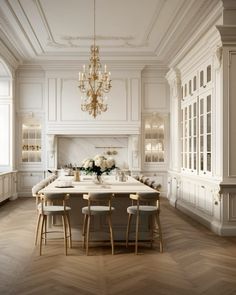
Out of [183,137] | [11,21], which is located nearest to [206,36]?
[183,137]

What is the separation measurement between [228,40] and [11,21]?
4.00 metres

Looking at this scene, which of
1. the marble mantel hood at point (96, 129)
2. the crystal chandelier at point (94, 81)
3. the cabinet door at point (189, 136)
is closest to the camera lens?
the crystal chandelier at point (94, 81)

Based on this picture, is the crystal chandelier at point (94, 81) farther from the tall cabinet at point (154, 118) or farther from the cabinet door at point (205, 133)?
the tall cabinet at point (154, 118)

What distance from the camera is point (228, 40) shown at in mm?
6254

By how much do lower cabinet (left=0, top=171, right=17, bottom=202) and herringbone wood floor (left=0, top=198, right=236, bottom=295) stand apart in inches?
128

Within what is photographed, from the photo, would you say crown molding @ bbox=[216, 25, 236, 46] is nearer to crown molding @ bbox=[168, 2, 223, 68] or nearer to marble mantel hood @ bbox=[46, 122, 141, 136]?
crown molding @ bbox=[168, 2, 223, 68]

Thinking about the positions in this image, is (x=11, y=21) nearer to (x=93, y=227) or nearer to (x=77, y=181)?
(x=77, y=181)

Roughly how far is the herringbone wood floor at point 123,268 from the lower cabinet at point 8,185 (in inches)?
128

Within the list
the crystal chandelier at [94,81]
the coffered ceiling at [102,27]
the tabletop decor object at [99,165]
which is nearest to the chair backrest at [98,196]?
the tabletop decor object at [99,165]

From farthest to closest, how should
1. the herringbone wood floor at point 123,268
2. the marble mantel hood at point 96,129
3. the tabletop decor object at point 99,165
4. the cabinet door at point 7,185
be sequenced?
the marble mantel hood at point 96,129 → the cabinet door at point 7,185 → the tabletop decor object at point 99,165 → the herringbone wood floor at point 123,268

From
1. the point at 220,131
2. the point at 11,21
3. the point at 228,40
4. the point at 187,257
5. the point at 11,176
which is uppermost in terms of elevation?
the point at 11,21

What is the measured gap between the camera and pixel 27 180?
11258mm

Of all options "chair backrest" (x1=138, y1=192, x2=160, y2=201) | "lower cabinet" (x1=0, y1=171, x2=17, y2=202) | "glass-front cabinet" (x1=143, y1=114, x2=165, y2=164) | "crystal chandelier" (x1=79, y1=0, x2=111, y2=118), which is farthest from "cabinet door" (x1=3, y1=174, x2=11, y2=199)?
"chair backrest" (x1=138, y1=192, x2=160, y2=201)

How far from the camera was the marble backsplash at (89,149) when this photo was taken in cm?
1140
